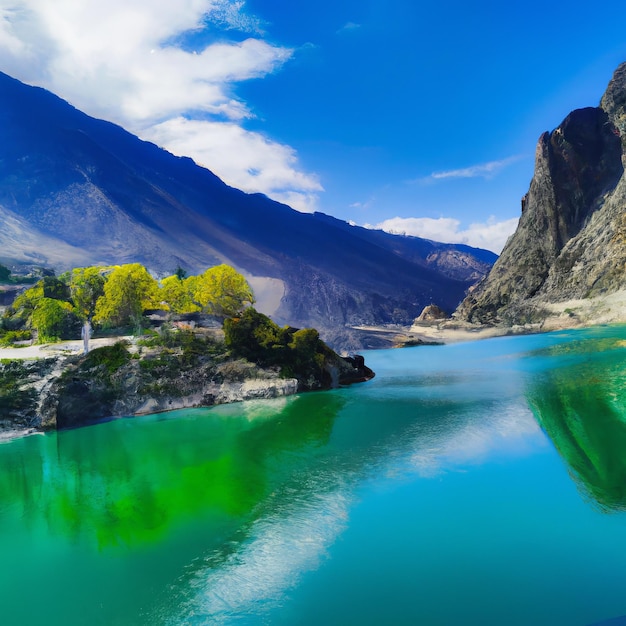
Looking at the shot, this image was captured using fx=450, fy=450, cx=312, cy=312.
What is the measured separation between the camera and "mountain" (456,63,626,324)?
102250 mm

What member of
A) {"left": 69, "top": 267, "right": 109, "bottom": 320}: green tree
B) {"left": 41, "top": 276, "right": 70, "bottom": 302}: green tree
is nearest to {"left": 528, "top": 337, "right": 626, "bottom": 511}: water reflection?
{"left": 69, "top": 267, "right": 109, "bottom": 320}: green tree

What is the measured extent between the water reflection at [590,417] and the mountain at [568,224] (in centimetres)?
5739

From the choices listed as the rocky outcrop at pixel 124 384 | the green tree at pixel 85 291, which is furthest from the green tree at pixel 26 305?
the rocky outcrop at pixel 124 384

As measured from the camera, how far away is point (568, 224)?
125875 mm

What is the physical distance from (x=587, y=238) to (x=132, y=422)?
4391 inches

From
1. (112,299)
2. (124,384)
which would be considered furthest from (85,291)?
(124,384)

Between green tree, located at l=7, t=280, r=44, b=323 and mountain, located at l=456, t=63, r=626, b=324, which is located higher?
mountain, located at l=456, t=63, r=626, b=324

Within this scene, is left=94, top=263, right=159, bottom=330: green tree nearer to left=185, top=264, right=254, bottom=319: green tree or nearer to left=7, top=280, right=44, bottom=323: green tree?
left=7, top=280, right=44, bottom=323: green tree

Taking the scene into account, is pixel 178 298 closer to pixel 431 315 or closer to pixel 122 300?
pixel 122 300

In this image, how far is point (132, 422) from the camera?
37.2m

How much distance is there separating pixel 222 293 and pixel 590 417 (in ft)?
130

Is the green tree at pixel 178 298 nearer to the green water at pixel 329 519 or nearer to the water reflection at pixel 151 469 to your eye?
the water reflection at pixel 151 469

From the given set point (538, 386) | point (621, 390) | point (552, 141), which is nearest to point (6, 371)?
point (538, 386)

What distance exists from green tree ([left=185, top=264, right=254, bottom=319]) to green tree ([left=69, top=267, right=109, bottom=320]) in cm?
1130
